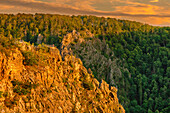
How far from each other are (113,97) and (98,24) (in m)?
104

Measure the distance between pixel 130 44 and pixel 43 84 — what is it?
126937 mm

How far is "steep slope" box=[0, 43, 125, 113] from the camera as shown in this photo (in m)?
29.1

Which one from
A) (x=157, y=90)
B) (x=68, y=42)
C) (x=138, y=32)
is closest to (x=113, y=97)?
(x=68, y=42)

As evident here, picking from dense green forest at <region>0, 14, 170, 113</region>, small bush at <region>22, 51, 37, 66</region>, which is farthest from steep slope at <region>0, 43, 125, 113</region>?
dense green forest at <region>0, 14, 170, 113</region>

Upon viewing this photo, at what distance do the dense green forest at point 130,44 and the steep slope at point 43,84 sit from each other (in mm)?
52278

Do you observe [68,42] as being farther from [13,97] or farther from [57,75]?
[13,97]

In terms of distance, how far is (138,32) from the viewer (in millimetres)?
170000

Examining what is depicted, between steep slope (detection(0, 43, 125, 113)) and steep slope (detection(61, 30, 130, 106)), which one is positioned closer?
steep slope (detection(0, 43, 125, 113))

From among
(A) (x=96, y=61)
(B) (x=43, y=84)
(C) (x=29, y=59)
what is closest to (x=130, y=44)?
(A) (x=96, y=61)

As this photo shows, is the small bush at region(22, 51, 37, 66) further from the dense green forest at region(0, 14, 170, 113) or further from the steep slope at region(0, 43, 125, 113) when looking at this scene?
the dense green forest at region(0, 14, 170, 113)

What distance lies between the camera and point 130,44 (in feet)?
515

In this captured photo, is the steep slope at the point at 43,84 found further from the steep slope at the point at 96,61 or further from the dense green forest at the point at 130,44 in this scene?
the dense green forest at the point at 130,44

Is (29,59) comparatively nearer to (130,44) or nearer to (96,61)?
(96,61)

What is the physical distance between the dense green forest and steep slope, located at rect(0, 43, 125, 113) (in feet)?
172
